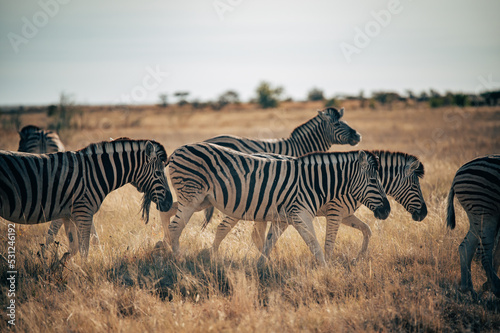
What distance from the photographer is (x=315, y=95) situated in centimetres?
7650

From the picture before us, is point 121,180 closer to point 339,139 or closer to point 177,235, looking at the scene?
point 177,235

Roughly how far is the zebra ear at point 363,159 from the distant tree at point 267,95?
5917cm

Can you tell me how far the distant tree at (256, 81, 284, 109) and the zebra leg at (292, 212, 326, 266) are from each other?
59.6 meters

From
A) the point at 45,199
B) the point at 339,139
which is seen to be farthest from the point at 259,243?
the point at 339,139

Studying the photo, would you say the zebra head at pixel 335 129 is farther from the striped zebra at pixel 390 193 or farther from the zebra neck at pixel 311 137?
the striped zebra at pixel 390 193

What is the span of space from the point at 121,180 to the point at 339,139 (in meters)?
5.73

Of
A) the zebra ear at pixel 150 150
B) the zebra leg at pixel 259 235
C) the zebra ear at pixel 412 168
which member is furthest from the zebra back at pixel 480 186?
the zebra ear at pixel 150 150

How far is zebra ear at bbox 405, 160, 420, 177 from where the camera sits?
6.00 metres

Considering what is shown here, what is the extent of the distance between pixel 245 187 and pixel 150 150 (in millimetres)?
1585

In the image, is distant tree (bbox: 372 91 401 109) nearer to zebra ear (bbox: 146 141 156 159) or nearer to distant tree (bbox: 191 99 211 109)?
distant tree (bbox: 191 99 211 109)

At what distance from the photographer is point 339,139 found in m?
9.59

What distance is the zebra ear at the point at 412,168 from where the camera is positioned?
600cm

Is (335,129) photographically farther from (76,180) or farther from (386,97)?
(386,97)

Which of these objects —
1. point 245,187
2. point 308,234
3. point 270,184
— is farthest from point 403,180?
point 245,187
